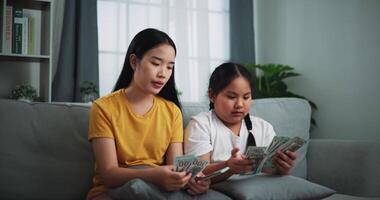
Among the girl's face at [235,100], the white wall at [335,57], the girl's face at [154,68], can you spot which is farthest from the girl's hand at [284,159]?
the white wall at [335,57]

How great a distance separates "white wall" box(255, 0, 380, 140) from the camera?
303 cm

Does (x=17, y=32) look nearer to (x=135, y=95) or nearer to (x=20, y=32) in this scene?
(x=20, y=32)

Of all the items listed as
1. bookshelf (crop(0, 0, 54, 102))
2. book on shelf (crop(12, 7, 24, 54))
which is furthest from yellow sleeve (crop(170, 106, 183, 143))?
book on shelf (crop(12, 7, 24, 54))

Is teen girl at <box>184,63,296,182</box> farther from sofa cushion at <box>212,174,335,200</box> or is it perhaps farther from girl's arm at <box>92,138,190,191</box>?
girl's arm at <box>92,138,190,191</box>

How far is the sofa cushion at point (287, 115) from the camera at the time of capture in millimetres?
1949

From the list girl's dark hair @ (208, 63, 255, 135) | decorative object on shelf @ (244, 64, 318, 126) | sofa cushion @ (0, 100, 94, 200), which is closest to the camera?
sofa cushion @ (0, 100, 94, 200)

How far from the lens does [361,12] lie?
3115mm

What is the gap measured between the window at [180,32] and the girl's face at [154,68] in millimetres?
2195

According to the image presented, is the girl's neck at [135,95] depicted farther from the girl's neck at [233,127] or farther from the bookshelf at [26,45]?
the bookshelf at [26,45]

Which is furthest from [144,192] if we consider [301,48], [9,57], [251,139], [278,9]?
[278,9]

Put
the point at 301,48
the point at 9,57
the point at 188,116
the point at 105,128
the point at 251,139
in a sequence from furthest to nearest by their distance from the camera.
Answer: the point at 301,48
the point at 9,57
the point at 188,116
the point at 251,139
the point at 105,128

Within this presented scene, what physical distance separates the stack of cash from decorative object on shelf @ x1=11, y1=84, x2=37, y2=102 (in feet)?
6.70

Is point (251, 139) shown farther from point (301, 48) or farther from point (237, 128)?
A: point (301, 48)

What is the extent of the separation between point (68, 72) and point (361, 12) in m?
2.29
